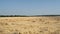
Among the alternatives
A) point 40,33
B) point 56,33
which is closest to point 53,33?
point 56,33

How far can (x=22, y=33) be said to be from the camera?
5.80 metres

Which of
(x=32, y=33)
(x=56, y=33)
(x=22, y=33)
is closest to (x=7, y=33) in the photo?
(x=22, y=33)

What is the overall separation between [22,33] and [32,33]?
1.50ft

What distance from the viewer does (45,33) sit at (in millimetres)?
5688

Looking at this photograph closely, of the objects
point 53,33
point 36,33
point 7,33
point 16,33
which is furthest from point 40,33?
point 7,33

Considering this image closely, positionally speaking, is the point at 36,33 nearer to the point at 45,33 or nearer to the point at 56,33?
the point at 45,33

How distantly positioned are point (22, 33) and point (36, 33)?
2.05ft

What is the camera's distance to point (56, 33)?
5.72m

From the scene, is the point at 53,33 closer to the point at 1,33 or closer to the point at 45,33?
the point at 45,33

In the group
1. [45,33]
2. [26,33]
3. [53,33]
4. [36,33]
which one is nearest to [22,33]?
[26,33]

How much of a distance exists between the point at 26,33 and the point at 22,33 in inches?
7.2

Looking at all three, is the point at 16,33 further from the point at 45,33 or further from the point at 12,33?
the point at 45,33

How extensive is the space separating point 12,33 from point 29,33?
787 millimetres

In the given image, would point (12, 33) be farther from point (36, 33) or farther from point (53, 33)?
point (53, 33)
